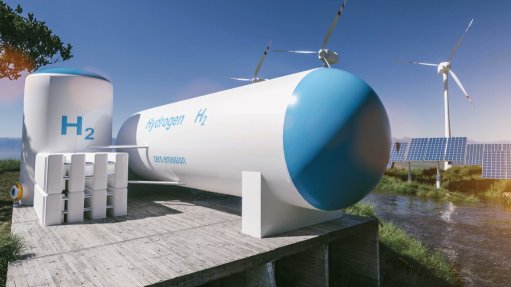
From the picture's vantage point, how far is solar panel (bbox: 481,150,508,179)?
22766 millimetres

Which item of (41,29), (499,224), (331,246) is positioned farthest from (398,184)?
(41,29)

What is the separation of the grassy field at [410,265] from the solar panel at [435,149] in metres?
17.0

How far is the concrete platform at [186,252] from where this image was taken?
16.2ft

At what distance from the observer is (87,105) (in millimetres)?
11055

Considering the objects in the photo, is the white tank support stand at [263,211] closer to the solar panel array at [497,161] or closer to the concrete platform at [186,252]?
the concrete platform at [186,252]

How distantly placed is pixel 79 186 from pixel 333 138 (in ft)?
22.7

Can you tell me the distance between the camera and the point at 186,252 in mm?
5879

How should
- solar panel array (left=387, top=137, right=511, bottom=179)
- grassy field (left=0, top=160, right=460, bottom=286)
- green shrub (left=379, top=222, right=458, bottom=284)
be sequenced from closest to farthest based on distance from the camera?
1. grassy field (left=0, top=160, right=460, bottom=286)
2. green shrub (left=379, top=222, right=458, bottom=284)
3. solar panel array (left=387, top=137, right=511, bottom=179)

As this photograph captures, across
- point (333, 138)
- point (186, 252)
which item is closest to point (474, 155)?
point (333, 138)

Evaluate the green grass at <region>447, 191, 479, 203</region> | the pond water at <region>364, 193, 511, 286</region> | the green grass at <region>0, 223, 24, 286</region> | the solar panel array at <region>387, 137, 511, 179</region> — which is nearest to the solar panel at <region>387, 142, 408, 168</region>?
the solar panel array at <region>387, 137, 511, 179</region>

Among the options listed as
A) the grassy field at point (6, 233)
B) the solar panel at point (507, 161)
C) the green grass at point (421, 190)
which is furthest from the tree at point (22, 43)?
the solar panel at point (507, 161)

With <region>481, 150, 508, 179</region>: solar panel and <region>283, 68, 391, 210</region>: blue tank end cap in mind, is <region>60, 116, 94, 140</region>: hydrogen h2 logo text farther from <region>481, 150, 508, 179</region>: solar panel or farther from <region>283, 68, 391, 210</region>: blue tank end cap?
<region>481, 150, 508, 179</region>: solar panel

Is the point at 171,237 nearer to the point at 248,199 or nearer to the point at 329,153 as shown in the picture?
the point at 248,199

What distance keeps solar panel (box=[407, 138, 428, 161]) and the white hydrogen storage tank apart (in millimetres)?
23631
